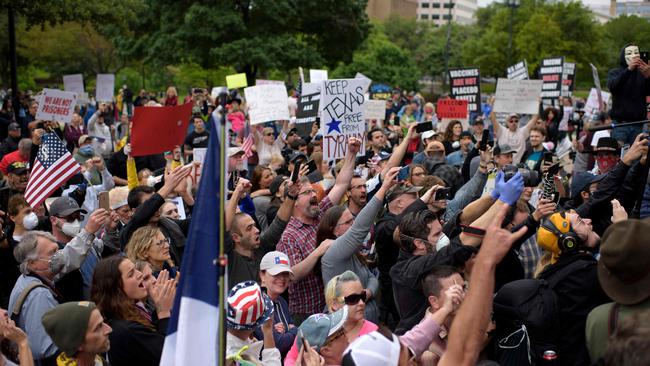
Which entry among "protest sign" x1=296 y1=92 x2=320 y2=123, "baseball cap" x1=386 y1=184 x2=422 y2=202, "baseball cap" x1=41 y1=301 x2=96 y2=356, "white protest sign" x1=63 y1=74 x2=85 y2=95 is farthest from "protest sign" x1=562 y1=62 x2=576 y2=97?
"baseball cap" x1=41 y1=301 x2=96 y2=356

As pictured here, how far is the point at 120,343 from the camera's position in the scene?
4.82m

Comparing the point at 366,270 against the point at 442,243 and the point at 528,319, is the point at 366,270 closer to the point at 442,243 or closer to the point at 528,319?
the point at 442,243

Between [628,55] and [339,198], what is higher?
[628,55]

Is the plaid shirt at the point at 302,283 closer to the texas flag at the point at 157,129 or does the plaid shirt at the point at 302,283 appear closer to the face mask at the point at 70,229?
the face mask at the point at 70,229

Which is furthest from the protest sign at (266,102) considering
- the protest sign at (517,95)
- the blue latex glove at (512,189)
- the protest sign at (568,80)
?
the protest sign at (568,80)

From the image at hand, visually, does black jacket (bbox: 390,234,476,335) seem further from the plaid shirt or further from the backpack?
the plaid shirt

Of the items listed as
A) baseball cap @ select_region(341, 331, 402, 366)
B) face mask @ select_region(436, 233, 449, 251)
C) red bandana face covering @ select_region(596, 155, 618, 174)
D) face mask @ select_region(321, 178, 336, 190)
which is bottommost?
face mask @ select_region(321, 178, 336, 190)


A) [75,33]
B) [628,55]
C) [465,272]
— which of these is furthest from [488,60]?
[465,272]

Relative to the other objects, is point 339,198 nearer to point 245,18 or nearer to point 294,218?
point 294,218

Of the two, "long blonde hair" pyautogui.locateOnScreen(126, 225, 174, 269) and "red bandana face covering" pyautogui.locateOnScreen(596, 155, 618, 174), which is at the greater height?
"red bandana face covering" pyautogui.locateOnScreen(596, 155, 618, 174)

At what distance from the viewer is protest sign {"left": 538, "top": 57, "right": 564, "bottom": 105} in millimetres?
19438

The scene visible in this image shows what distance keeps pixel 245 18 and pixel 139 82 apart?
1062 inches

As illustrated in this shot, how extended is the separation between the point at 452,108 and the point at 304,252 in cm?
929

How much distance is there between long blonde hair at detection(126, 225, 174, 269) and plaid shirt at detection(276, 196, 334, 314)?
1.21 meters
